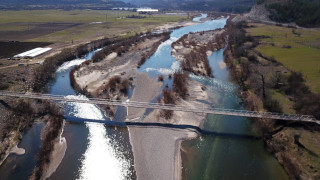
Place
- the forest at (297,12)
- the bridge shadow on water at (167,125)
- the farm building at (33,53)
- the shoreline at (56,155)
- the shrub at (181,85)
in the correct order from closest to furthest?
the shoreline at (56,155) → the bridge shadow on water at (167,125) → the shrub at (181,85) → the farm building at (33,53) → the forest at (297,12)

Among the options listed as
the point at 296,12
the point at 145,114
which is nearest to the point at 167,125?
the point at 145,114

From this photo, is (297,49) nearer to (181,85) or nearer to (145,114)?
(181,85)

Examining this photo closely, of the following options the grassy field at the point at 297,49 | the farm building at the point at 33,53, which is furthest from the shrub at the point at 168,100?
the farm building at the point at 33,53

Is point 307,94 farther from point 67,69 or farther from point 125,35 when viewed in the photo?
point 125,35

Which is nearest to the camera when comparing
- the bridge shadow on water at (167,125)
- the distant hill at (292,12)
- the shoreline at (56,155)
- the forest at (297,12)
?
the shoreline at (56,155)

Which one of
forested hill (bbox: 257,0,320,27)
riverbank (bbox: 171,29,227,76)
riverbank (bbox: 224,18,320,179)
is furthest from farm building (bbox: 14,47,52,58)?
forested hill (bbox: 257,0,320,27)

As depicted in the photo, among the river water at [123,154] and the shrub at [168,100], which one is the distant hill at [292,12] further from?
the shrub at [168,100]

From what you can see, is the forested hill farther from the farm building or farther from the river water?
the farm building
